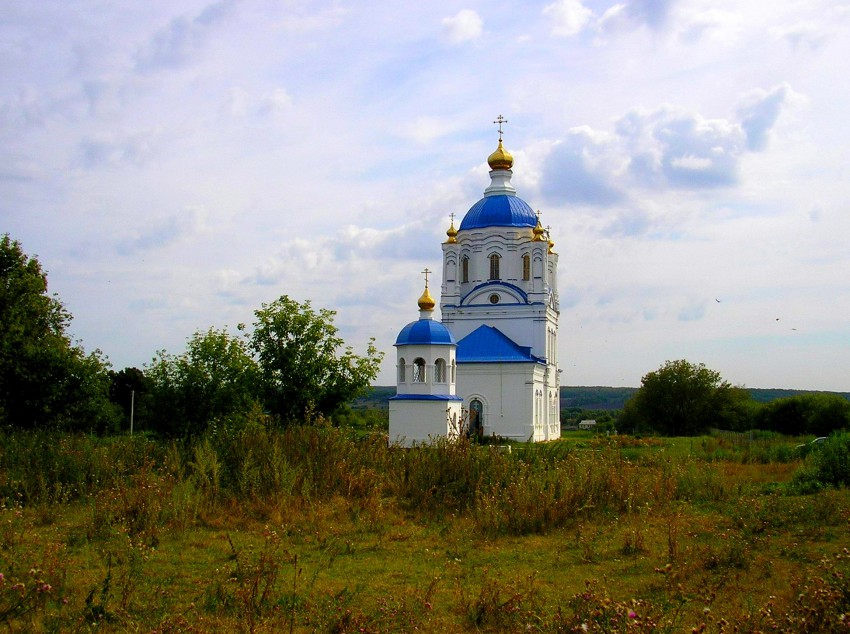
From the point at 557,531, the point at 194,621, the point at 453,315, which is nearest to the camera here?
the point at 194,621

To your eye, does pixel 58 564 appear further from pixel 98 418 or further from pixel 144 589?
pixel 98 418

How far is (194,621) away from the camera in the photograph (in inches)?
227

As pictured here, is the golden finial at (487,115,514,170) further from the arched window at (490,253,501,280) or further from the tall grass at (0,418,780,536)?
the tall grass at (0,418,780,536)

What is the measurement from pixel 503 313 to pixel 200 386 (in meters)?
18.5

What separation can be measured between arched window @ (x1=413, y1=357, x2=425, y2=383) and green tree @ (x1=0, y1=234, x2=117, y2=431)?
10.6 metres

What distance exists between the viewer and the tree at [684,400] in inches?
1960

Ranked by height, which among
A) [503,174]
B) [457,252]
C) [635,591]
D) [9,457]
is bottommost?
[635,591]

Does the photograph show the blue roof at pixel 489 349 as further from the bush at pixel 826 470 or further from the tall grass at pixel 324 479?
the tall grass at pixel 324 479

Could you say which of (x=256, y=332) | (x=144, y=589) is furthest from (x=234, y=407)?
(x=144, y=589)

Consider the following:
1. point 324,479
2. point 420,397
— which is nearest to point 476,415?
point 420,397

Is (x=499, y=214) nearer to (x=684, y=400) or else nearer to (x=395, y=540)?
(x=684, y=400)

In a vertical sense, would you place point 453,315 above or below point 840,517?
above

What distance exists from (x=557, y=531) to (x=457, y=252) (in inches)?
1291

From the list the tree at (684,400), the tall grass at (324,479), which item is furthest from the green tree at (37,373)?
the tree at (684,400)
